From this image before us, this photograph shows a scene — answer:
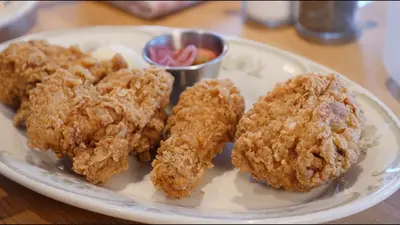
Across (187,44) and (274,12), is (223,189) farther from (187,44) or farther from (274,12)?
(274,12)

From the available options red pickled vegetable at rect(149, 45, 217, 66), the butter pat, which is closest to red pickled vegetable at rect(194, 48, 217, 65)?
red pickled vegetable at rect(149, 45, 217, 66)

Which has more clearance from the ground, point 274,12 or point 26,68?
point 26,68

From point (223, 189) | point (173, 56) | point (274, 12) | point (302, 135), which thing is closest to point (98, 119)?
point (223, 189)

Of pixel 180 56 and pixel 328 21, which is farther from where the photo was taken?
pixel 328 21

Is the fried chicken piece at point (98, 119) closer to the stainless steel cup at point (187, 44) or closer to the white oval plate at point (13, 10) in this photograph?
the stainless steel cup at point (187, 44)

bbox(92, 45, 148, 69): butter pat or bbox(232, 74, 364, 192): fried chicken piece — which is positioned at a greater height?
bbox(232, 74, 364, 192): fried chicken piece

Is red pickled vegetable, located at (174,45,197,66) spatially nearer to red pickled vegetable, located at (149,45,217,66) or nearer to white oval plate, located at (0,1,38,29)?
red pickled vegetable, located at (149,45,217,66)

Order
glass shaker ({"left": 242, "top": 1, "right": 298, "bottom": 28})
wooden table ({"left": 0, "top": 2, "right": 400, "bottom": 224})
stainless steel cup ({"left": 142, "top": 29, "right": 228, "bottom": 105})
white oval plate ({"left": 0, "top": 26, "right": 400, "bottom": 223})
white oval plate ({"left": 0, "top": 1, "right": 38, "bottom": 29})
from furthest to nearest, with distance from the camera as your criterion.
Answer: glass shaker ({"left": 242, "top": 1, "right": 298, "bottom": 28}), white oval plate ({"left": 0, "top": 1, "right": 38, "bottom": 29}), stainless steel cup ({"left": 142, "top": 29, "right": 228, "bottom": 105}), wooden table ({"left": 0, "top": 2, "right": 400, "bottom": 224}), white oval plate ({"left": 0, "top": 26, "right": 400, "bottom": 223})

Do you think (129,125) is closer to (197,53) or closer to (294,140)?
(294,140)
